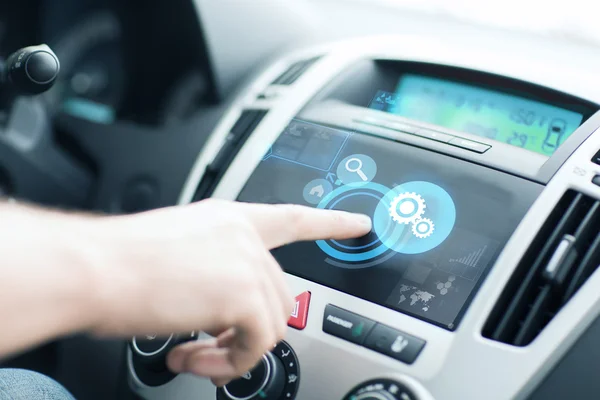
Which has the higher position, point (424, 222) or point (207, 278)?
point (424, 222)

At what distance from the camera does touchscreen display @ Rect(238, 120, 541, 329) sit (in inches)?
30.1

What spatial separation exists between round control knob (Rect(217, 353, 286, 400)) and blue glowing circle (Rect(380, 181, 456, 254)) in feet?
0.60

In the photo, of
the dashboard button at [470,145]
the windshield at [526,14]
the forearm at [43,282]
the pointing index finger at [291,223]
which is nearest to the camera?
the forearm at [43,282]

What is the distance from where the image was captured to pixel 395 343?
2.39 ft

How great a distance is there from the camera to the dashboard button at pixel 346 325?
744mm

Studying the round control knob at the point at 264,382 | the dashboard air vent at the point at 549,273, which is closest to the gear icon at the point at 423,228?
Result: the dashboard air vent at the point at 549,273

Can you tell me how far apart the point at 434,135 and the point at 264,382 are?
1.20 feet

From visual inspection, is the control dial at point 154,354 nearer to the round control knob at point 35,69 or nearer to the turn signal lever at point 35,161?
the round control knob at point 35,69

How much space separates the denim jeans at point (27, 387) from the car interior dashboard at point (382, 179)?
0.33 ft

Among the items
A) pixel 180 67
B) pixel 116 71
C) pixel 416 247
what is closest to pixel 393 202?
pixel 416 247

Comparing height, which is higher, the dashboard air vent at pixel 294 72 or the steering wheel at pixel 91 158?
the dashboard air vent at pixel 294 72

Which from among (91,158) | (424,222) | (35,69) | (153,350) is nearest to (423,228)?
(424,222)

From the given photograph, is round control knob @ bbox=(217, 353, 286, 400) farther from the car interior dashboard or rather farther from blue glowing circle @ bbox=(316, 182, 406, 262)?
blue glowing circle @ bbox=(316, 182, 406, 262)

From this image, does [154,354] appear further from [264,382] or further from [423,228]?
[423,228]
